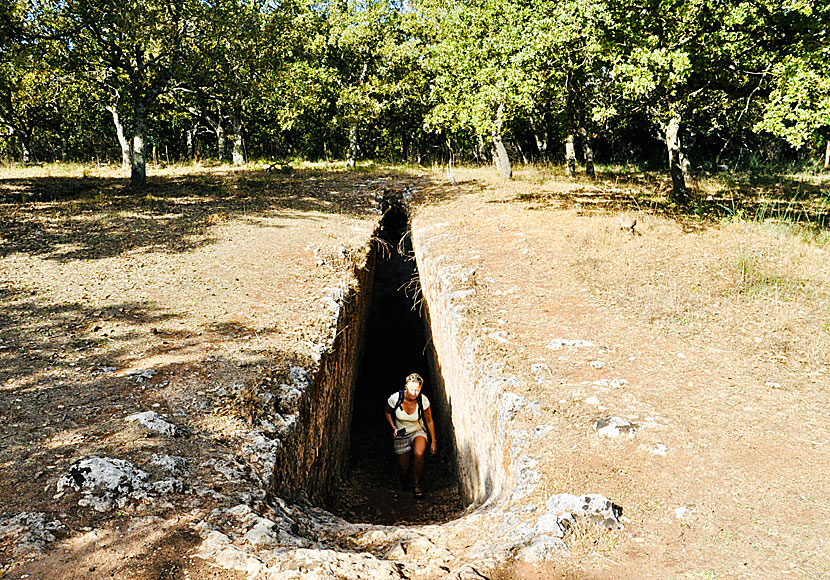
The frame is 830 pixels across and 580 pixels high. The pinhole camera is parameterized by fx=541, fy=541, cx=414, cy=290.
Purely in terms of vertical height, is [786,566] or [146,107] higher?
[146,107]

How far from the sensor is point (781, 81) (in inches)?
354

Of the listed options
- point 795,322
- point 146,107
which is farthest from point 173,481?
point 146,107

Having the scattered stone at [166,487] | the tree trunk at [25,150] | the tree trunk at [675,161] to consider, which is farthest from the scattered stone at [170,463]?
the tree trunk at [25,150]

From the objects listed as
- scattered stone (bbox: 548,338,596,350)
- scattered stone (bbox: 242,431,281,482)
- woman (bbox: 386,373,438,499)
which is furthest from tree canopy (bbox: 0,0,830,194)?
scattered stone (bbox: 242,431,281,482)

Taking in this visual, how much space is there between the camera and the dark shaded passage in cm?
760

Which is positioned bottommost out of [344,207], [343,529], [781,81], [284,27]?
[343,529]

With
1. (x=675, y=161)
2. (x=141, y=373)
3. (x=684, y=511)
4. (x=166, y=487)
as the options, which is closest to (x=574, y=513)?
(x=684, y=511)

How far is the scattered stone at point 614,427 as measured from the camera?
473cm

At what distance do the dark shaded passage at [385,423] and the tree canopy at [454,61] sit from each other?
508 cm

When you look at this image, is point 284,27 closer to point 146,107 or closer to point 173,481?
point 146,107

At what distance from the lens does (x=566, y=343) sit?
656cm

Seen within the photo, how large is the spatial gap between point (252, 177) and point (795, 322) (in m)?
18.0

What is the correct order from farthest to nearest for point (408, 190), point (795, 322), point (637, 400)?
point (408, 190) < point (795, 322) < point (637, 400)

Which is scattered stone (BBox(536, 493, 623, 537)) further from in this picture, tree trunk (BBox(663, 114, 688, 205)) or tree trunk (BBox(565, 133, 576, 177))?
tree trunk (BBox(565, 133, 576, 177))
